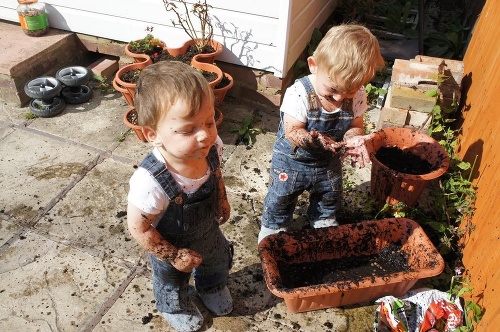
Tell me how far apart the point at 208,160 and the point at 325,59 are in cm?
82

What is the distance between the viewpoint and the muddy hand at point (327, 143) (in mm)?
2443

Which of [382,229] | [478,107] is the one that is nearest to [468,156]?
[478,107]

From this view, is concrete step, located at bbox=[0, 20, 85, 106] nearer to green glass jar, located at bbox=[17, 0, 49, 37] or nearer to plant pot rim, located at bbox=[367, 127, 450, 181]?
green glass jar, located at bbox=[17, 0, 49, 37]

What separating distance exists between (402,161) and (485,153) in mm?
581

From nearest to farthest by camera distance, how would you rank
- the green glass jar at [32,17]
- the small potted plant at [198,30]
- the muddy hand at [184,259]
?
the muddy hand at [184,259]
the small potted plant at [198,30]
the green glass jar at [32,17]

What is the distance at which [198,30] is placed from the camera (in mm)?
4484

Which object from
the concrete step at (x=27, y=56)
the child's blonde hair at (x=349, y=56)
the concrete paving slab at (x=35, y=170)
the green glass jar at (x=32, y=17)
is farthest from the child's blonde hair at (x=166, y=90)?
the green glass jar at (x=32, y=17)

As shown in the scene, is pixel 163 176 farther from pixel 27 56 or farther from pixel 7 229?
pixel 27 56

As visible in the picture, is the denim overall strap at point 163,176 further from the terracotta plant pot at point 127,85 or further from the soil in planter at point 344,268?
the terracotta plant pot at point 127,85

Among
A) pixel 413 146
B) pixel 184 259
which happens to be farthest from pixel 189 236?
pixel 413 146

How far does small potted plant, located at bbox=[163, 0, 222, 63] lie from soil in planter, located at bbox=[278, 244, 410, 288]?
2.36 metres

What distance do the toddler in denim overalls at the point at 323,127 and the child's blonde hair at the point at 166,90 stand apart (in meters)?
0.85

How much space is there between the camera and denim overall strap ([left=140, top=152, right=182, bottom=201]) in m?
1.83

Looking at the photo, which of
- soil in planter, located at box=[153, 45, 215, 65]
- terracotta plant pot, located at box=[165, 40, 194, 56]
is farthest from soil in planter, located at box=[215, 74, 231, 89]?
terracotta plant pot, located at box=[165, 40, 194, 56]
